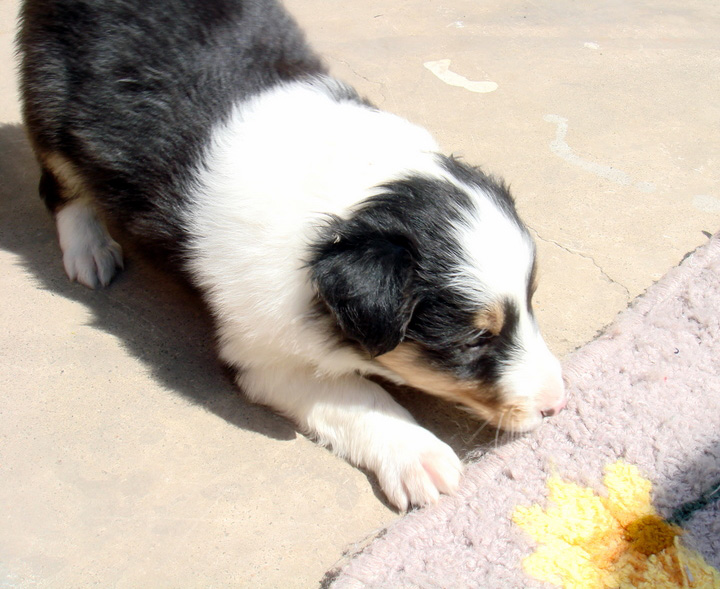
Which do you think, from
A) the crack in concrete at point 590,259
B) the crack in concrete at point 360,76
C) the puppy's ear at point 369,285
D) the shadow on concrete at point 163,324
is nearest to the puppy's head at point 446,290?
the puppy's ear at point 369,285

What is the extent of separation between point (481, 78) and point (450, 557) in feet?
12.2

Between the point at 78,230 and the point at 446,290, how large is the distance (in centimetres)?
204

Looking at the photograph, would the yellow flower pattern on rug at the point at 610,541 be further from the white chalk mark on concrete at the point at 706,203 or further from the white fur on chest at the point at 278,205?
the white chalk mark on concrete at the point at 706,203

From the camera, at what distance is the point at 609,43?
5.64 meters

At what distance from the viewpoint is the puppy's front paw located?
246cm

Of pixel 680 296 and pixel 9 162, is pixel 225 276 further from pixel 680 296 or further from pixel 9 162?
pixel 9 162

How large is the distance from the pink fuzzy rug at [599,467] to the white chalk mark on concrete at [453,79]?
89.7 inches

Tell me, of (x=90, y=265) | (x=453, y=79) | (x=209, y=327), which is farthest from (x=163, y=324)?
(x=453, y=79)

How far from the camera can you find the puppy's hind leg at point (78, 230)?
134 inches

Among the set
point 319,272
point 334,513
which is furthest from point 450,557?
point 319,272

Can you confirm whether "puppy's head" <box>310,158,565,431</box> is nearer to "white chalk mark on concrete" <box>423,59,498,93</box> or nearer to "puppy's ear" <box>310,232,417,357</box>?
"puppy's ear" <box>310,232,417,357</box>

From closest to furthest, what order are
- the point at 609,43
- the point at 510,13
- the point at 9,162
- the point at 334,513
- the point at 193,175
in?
the point at 334,513, the point at 193,175, the point at 9,162, the point at 609,43, the point at 510,13

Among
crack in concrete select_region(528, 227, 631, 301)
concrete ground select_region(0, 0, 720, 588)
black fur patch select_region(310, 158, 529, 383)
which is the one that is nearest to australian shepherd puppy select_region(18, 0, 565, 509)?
black fur patch select_region(310, 158, 529, 383)

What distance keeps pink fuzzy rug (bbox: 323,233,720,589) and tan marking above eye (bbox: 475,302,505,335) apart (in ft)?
1.65
